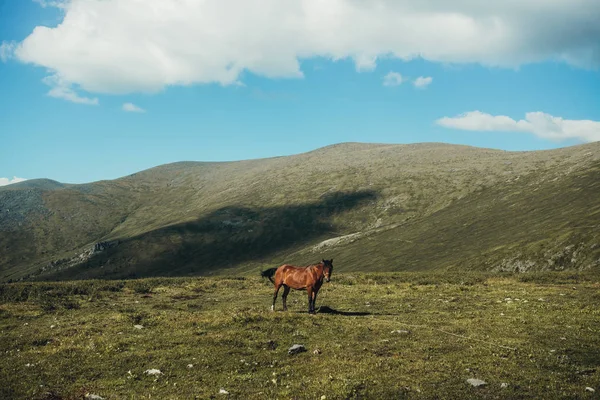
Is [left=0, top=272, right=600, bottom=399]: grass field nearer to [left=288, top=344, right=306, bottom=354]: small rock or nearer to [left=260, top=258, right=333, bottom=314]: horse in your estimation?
[left=288, top=344, right=306, bottom=354]: small rock

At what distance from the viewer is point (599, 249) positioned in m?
87.2

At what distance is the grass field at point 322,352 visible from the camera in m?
13.2

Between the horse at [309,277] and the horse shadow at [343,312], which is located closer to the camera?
the horse at [309,277]

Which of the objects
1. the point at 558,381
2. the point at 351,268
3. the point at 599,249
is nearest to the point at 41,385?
the point at 558,381

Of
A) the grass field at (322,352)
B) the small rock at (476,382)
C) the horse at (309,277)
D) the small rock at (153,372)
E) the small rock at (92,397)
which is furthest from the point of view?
the horse at (309,277)

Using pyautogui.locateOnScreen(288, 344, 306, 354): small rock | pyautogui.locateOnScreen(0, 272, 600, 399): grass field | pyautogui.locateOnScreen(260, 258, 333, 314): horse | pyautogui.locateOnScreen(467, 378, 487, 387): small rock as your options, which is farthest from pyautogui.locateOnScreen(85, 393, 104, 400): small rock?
pyautogui.locateOnScreen(260, 258, 333, 314): horse

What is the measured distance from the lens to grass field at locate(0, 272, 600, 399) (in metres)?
13.2

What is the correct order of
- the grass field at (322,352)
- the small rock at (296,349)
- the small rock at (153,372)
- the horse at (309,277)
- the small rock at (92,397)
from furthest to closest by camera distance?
1. the horse at (309,277)
2. the small rock at (296,349)
3. the small rock at (153,372)
4. the grass field at (322,352)
5. the small rock at (92,397)

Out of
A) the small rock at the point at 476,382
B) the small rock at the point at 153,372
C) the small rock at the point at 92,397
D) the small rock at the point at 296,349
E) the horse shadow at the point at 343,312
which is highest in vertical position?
the small rock at the point at 92,397

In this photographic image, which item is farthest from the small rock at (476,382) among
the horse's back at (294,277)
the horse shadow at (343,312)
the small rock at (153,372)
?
the horse's back at (294,277)

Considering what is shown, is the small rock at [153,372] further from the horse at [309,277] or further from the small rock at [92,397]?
the horse at [309,277]

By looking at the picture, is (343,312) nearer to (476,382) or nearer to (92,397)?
(476,382)

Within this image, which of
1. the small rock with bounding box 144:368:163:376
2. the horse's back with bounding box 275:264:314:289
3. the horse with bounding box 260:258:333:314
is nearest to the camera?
the small rock with bounding box 144:368:163:376

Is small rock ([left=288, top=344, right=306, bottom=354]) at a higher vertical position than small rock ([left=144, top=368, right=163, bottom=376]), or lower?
lower
